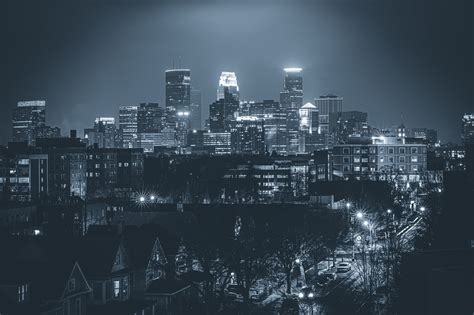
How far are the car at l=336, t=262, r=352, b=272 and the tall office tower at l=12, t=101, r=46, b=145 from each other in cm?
13456

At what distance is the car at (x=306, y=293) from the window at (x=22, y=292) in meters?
11.0

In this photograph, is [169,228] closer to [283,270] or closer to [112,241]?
[283,270]

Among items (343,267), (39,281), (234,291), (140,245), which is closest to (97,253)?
(140,245)

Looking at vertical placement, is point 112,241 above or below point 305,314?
above

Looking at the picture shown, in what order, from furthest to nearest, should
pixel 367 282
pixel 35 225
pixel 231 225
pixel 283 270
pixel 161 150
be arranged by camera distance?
1. pixel 161 150
2. pixel 35 225
3. pixel 231 225
4. pixel 283 270
5. pixel 367 282

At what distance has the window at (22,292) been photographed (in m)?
20.4

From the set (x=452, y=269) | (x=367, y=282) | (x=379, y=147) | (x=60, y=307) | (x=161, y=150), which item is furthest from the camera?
(x=161, y=150)

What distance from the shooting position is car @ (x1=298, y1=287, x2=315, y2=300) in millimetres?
27831

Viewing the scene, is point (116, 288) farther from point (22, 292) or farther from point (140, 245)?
point (22, 292)

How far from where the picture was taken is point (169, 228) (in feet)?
118

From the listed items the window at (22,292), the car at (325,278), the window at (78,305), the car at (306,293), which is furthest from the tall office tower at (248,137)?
the window at (22,292)

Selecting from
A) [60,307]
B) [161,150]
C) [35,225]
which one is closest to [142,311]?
[60,307]

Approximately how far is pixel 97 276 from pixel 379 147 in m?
69.4

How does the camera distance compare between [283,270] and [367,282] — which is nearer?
[367,282]
